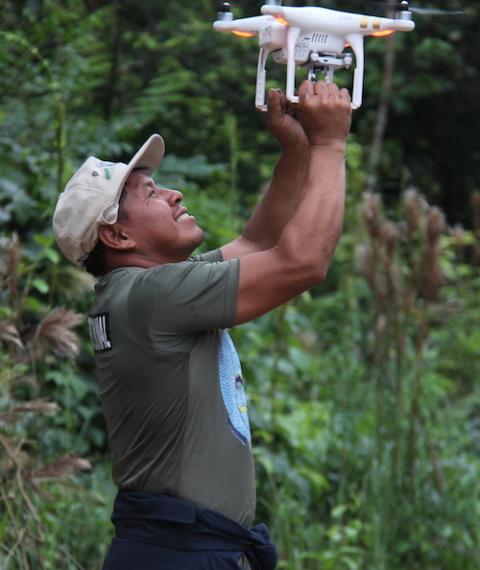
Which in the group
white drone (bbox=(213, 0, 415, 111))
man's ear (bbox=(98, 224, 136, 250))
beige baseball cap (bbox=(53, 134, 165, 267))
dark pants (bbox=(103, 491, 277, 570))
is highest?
white drone (bbox=(213, 0, 415, 111))

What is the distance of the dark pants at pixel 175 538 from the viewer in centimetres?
266

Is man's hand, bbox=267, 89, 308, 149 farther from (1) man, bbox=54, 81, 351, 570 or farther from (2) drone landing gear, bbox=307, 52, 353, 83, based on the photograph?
(2) drone landing gear, bbox=307, 52, 353, 83

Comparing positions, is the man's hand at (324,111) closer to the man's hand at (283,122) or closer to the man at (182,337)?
the man at (182,337)

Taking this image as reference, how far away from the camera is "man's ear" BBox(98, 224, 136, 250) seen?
2863 mm

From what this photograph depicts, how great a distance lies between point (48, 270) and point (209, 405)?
242cm

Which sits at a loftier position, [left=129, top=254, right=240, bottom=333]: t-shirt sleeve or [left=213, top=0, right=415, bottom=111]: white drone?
[left=213, top=0, right=415, bottom=111]: white drone

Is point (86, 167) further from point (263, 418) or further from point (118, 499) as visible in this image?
point (263, 418)

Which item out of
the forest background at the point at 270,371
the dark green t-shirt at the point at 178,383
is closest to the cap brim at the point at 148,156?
the dark green t-shirt at the point at 178,383

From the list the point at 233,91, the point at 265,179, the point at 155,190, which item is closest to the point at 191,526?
the point at 155,190

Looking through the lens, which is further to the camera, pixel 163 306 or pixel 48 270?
pixel 48 270

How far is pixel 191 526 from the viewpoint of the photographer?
266 cm

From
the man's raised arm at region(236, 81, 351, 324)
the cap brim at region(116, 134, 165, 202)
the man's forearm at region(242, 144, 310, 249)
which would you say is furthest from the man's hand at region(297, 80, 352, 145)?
the cap brim at region(116, 134, 165, 202)

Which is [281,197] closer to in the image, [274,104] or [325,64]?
[274,104]

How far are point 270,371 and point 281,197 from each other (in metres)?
2.83
